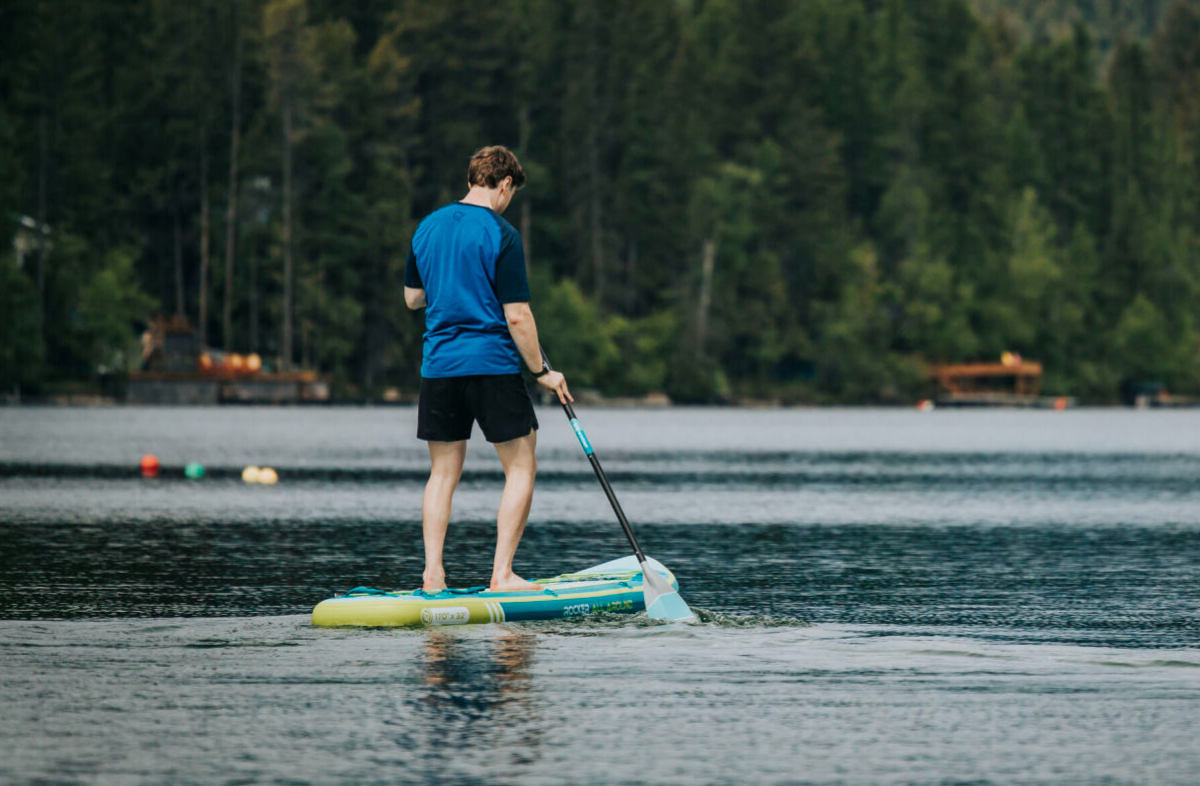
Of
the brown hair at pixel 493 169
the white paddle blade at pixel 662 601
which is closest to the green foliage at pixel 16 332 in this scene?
the brown hair at pixel 493 169

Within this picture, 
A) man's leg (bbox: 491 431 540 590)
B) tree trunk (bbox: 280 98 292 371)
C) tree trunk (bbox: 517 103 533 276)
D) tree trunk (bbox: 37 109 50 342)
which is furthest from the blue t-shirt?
tree trunk (bbox: 517 103 533 276)

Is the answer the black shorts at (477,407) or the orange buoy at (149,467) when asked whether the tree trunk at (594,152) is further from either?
the black shorts at (477,407)

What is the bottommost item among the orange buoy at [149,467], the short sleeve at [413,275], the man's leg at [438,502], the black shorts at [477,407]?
the orange buoy at [149,467]

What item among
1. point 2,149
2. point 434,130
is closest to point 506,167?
point 2,149

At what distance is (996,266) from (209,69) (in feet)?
160

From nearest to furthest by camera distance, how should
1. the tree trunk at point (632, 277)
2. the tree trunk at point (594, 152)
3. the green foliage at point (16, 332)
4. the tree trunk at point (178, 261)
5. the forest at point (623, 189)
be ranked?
the green foliage at point (16, 332)
the forest at point (623, 189)
the tree trunk at point (178, 261)
the tree trunk at point (594, 152)
the tree trunk at point (632, 277)

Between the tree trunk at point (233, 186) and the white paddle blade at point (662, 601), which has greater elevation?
the tree trunk at point (233, 186)

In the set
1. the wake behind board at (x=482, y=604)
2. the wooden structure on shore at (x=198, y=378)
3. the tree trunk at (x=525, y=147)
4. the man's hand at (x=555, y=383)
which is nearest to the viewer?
the wake behind board at (x=482, y=604)

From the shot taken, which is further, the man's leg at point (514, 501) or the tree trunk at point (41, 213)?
the tree trunk at point (41, 213)

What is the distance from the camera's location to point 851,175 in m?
127

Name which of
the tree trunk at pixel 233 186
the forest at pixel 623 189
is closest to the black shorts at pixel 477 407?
the forest at pixel 623 189

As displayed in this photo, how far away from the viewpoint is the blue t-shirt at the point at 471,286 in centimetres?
1125

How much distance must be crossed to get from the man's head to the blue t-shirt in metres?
0.13

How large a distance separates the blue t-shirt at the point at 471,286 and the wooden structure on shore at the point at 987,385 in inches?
4212
